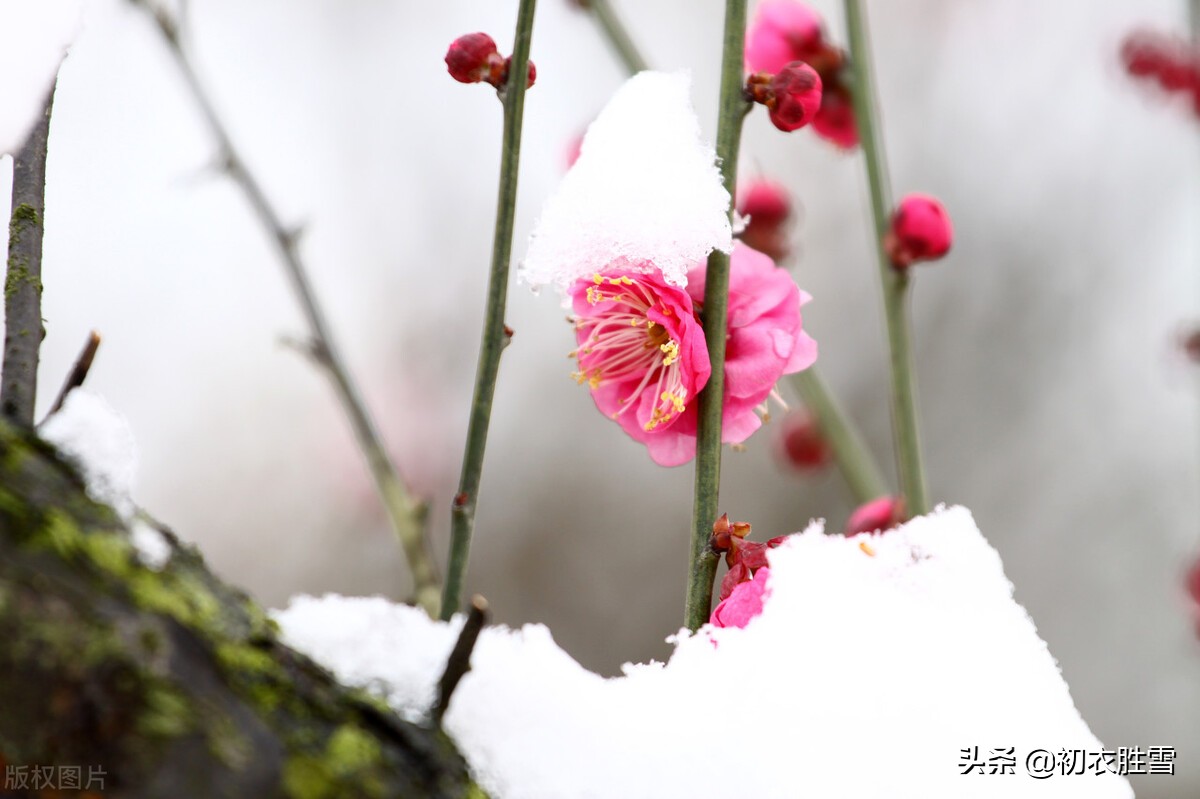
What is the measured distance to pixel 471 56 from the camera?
40 cm

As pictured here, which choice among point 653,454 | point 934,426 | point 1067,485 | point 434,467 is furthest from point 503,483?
point 653,454

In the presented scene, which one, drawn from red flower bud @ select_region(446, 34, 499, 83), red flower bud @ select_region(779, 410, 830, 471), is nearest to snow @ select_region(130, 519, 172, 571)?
red flower bud @ select_region(446, 34, 499, 83)

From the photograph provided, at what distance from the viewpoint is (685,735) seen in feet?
0.92

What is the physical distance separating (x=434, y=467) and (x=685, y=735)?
51.6 inches

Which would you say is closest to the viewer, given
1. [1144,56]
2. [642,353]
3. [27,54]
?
[27,54]

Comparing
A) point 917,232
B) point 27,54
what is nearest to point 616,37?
point 917,232

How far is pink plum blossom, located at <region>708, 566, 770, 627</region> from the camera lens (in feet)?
1.05

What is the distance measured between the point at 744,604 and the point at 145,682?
7.2 inches

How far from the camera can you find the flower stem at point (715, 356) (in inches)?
14.0

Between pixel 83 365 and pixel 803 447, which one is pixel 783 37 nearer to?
pixel 803 447

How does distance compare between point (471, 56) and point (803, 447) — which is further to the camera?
point (803, 447)

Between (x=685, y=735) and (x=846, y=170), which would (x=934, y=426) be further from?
(x=685, y=735)

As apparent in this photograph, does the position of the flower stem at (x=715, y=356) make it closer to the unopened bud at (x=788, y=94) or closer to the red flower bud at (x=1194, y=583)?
the unopened bud at (x=788, y=94)

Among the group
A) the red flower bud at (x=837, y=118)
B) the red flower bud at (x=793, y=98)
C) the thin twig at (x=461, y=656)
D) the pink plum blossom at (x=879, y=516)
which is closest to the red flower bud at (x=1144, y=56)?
the red flower bud at (x=837, y=118)
